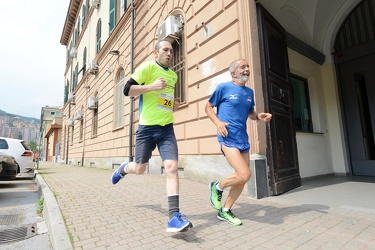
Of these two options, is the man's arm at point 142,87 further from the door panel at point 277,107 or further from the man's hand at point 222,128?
the door panel at point 277,107

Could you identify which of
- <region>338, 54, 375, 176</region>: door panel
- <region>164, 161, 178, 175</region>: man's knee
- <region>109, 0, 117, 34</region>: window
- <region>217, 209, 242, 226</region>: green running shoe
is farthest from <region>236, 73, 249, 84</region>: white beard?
<region>109, 0, 117, 34</region>: window

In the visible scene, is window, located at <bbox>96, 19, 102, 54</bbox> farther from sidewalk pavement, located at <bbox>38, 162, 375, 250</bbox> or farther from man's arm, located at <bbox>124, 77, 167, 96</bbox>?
man's arm, located at <bbox>124, 77, 167, 96</bbox>

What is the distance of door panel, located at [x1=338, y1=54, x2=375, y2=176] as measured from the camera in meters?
6.05

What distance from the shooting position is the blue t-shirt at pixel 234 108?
256 centimetres

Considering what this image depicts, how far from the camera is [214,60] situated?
5.14 metres

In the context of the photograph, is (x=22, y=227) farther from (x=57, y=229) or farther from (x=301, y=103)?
(x=301, y=103)

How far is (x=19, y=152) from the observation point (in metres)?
8.27

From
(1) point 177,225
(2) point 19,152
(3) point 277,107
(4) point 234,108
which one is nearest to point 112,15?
(2) point 19,152

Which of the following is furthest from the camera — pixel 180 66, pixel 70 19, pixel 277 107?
pixel 70 19

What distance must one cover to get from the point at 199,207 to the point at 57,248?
1.82 m

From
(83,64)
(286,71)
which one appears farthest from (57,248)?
(83,64)

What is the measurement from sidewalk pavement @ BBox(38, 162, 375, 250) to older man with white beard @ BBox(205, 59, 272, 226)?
346 millimetres

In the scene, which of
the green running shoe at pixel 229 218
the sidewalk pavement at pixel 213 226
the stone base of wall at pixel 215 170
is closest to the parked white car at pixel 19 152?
the stone base of wall at pixel 215 170

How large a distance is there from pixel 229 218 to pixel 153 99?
5.12 ft
